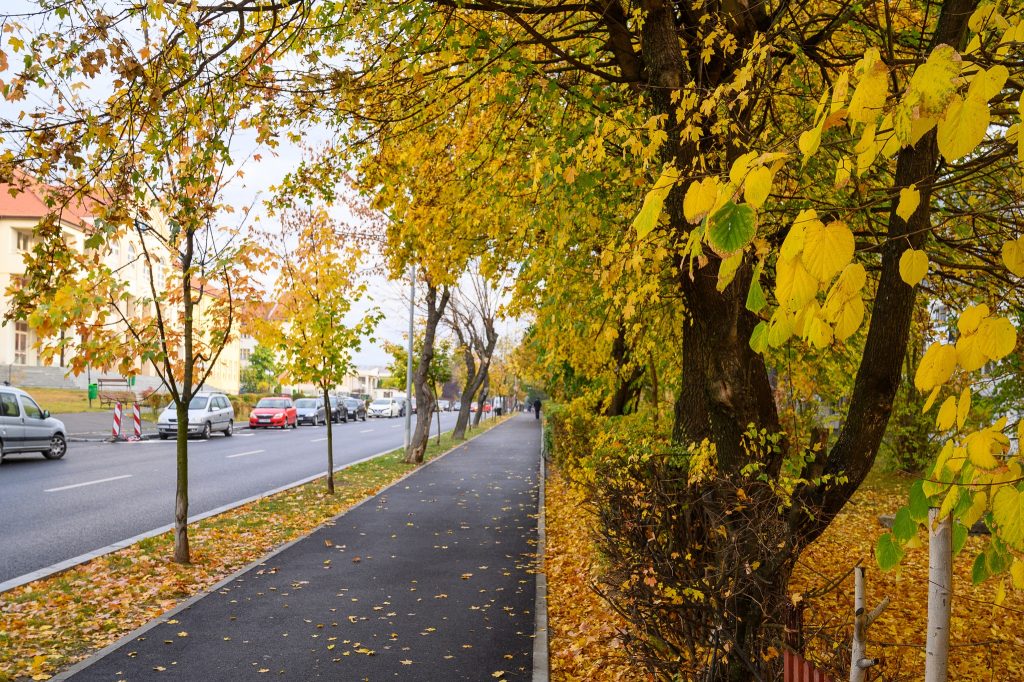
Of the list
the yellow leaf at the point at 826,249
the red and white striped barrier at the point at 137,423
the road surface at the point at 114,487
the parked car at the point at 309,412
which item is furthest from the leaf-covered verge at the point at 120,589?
the parked car at the point at 309,412

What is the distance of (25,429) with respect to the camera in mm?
17469

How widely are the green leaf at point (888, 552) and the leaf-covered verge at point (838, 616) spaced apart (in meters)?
0.44

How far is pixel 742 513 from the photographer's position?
13.7 feet

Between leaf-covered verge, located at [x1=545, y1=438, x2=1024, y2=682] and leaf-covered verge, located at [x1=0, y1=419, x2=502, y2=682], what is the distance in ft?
12.2

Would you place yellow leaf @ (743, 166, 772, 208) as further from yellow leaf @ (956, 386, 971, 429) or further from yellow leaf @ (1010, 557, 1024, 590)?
yellow leaf @ (1010, 557, 1024, 590)

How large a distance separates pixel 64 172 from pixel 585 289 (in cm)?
479

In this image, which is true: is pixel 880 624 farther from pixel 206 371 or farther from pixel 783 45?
pixel 206 371

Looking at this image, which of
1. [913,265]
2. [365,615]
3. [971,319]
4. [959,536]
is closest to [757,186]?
[913,265]

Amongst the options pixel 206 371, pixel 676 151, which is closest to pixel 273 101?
pixel 206 371

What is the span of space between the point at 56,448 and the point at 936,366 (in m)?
21.4

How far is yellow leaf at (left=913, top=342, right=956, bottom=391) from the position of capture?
1.68 meters

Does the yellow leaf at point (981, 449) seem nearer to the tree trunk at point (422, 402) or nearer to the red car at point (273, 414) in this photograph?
the tree trunk at point (422, 402)

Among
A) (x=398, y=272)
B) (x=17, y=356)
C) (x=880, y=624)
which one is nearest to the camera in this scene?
(x=880, y=624)

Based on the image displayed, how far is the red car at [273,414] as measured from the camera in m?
36.9
